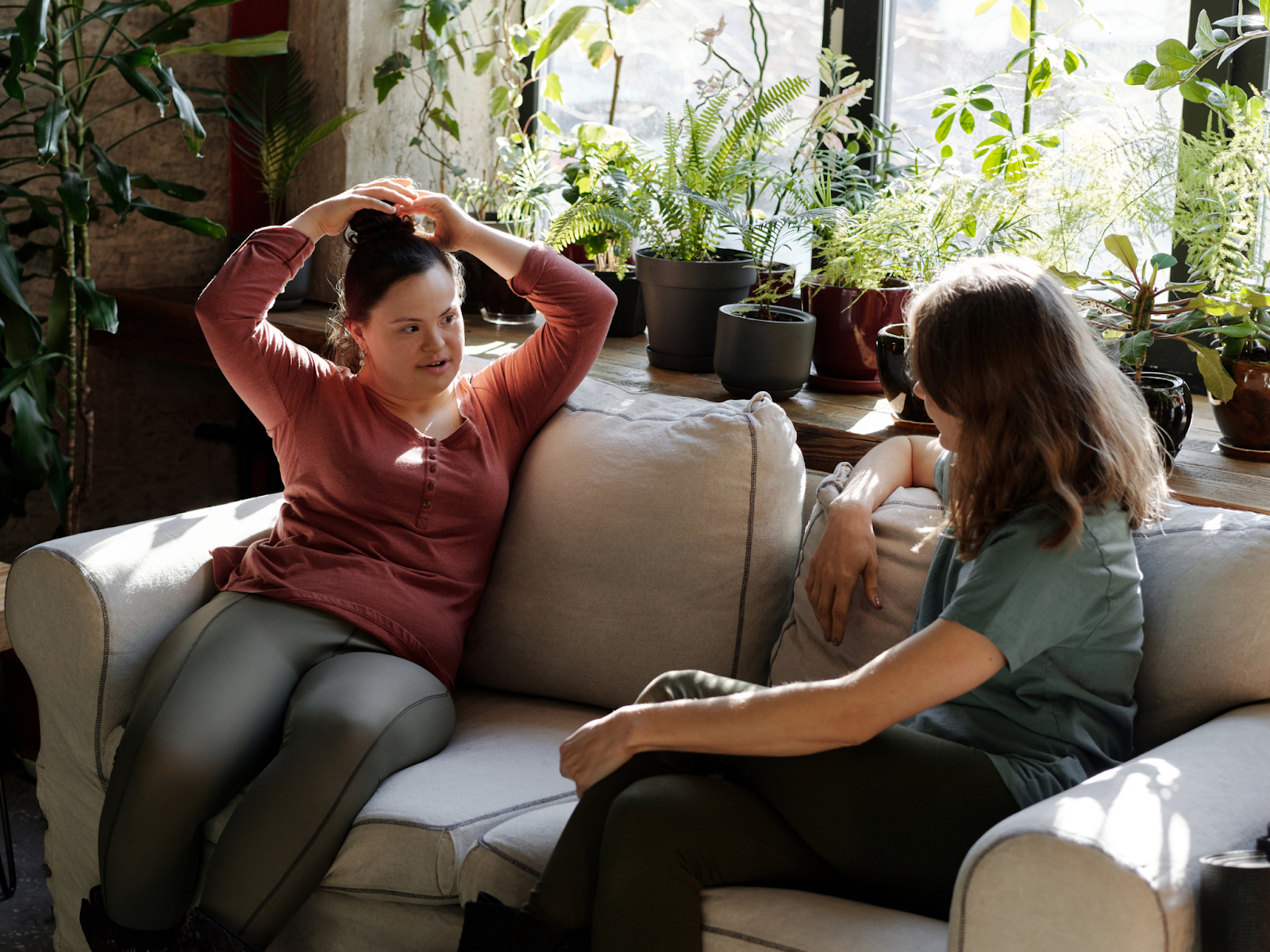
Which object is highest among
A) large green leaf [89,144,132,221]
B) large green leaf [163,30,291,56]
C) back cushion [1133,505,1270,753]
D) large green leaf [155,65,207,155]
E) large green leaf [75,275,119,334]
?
large green leaf [163,30,291,56]

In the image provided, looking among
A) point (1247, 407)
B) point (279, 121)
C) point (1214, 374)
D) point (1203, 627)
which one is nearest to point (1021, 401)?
point (1203, 627)

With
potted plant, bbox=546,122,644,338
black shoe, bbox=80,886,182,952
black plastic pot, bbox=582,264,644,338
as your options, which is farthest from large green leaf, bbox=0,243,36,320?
black shoe, bbox=80,886,182,952

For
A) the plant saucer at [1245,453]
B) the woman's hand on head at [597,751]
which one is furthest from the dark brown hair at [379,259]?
the plant saucer at [1245,453]

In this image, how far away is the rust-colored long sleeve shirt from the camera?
1640 mm

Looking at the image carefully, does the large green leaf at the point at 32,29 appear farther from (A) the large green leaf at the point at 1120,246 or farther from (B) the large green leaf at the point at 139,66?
(A) the large green leaf at the point at 1120,246

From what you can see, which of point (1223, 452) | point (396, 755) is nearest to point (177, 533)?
point (396, 755)

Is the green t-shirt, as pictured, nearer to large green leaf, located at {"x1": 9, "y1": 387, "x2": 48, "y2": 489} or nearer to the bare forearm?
the bare forearm

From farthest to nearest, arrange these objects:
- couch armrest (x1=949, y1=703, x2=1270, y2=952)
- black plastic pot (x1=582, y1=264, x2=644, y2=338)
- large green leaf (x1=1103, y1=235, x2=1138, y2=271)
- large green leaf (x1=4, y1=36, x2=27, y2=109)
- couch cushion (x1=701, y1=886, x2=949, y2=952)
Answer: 1. black plastic pot (x1=582, y1=264, x2=644, y2=338)
2. large green leaf (x1=4, y1=36, x2=27, y2=109)
3. large green leaf (x1=1103, y1=235, x2=1138, y2=271)
4. couch cushion (x1=701, y1=886, x2=949, y2=952)
5. couch armrest (x1=949, y1=703, x2=1270, y2=952)

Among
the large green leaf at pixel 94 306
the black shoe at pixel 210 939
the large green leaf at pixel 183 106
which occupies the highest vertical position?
the large green leaf at pixel 183 106

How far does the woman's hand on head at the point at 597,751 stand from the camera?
49.1 inches

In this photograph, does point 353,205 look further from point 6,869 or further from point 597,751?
point 6,869

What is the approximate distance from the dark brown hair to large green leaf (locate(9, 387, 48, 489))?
0.85 meters

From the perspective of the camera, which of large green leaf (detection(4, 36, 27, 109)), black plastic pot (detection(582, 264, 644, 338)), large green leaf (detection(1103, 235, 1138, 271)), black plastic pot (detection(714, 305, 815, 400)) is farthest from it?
black plastic pot (detection(582, 264, 644, 338))

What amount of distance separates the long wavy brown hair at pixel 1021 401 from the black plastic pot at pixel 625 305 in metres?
1.37
